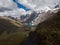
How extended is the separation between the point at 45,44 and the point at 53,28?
10.8m

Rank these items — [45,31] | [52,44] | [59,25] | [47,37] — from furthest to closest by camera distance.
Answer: [59,25]
[45,31]
[47,37]
[52,44]

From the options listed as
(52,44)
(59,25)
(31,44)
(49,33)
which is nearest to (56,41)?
(52,44)

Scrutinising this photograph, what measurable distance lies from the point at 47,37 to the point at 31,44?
20574mm

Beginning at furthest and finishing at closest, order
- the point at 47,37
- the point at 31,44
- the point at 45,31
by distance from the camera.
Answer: the point at 31,44, the point at 45,31, the point at 47,37

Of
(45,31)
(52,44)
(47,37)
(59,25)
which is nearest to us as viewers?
(52,44)

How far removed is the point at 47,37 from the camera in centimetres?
6719

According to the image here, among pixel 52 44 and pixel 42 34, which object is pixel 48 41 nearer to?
pixel 52 44

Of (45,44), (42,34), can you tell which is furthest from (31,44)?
(45,44)

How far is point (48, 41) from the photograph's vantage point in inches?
2537

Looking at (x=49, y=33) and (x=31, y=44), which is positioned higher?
(x=49, y=33)

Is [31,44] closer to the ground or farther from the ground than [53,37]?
closer to the ground

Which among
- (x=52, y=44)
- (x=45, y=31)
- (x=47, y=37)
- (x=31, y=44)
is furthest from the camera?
(x=31, y=44)

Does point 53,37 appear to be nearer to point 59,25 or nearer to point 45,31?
point 45,31

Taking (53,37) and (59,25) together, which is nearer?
(53,37)
